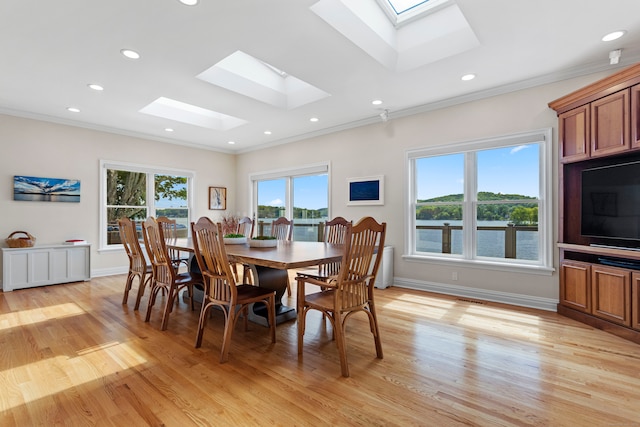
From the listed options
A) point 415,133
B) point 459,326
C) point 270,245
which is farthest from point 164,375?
point 415,133

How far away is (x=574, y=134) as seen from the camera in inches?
129

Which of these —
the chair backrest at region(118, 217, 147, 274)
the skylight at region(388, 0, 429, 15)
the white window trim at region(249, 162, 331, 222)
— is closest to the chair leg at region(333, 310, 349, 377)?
the chair backrest at region(118, 217, 147, 274)

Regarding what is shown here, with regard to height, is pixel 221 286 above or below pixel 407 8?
below

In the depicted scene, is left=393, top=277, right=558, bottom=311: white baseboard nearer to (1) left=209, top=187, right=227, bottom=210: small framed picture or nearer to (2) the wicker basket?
(1) left=209, top=187, right=227, bottom=210: small framed picture

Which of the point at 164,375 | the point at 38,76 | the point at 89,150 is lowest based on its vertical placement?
the point at 164,375

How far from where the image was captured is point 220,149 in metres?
7.21

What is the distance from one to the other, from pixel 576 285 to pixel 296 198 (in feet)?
15.2

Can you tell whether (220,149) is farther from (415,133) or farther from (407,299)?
(407,299)

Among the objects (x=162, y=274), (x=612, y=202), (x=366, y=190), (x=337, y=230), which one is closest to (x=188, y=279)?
(x=162, y=274)

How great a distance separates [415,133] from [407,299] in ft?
7.80

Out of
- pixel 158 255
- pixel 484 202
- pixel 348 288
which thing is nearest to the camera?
pixel 348 288

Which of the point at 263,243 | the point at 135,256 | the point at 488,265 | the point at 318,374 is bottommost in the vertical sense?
the point at 318,374

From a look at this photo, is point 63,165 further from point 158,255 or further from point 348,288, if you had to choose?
point 348,288

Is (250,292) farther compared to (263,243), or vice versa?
(263,243)
